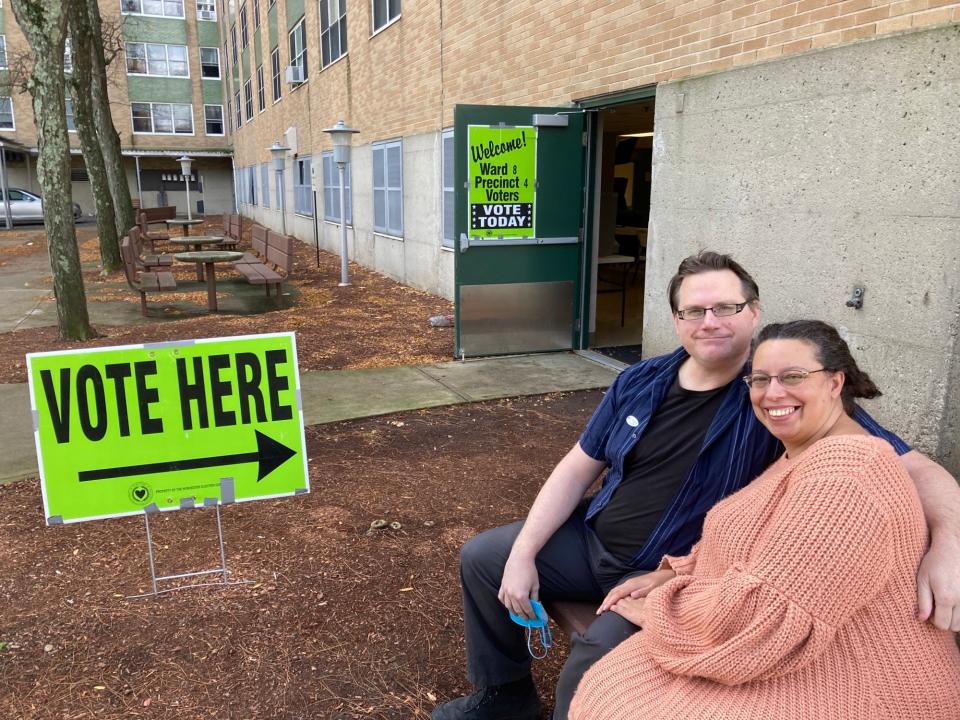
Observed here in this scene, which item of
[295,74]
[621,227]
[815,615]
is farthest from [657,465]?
[295,74]

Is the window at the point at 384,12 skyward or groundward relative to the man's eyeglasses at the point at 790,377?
skyward

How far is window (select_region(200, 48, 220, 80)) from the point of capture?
139 ft

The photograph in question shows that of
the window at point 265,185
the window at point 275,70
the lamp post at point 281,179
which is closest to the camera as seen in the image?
the lamp post at point 281,179

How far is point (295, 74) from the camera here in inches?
832

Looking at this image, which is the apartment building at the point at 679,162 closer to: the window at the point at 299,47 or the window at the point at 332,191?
the window at the point at 332,191

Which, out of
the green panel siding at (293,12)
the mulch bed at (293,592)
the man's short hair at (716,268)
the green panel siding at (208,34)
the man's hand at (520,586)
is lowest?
the mulch bed at (293,592)

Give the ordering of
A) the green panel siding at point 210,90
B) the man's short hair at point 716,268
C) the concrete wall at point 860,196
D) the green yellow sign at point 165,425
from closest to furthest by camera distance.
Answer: the man's short hair at point 716,268 < the green yellow sign at point 165,425 < the concrete wall at point 860,196 < the green panel siding at point 210,90

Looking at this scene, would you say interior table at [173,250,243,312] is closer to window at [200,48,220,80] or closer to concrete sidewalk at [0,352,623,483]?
concrete sidewalk at [0,352,623,483]

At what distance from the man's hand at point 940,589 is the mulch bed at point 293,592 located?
61.8 inches

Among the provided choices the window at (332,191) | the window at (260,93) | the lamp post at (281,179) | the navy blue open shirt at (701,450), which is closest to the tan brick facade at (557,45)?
the window at (332,191)

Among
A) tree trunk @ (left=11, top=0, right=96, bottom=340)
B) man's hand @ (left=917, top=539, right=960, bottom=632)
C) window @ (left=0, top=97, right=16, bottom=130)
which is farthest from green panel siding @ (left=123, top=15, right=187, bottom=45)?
man's hand @ (left=917, top=539, right=960, bottom=632)

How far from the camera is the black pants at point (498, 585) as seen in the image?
2.35m

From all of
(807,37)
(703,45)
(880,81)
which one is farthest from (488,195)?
(880,81)

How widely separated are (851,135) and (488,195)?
3.50m
